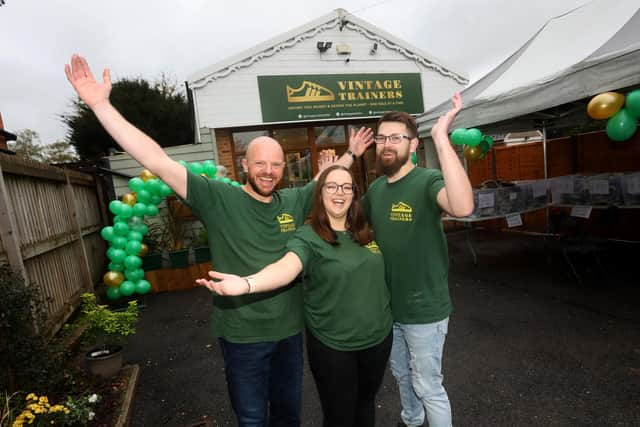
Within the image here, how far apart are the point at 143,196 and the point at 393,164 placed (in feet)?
15.4

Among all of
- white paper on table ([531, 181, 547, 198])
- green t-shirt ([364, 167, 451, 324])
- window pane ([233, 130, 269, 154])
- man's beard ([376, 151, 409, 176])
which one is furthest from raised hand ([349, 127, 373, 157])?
window pane ([233, 130, 269, 154])

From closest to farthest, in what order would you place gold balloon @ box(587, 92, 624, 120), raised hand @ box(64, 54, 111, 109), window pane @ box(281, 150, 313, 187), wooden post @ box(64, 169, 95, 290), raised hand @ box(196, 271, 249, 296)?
raised hand @ box(196, 271, 249, 296) < raised hand @ box(64, 54, 111, 109) < gold balloon @ box(587, 92, 624, 120) < wooden post @ box(64, 169, 95, 290) < window pane @ box(281, 150, 313, 187)

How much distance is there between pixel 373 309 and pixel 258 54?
738cm

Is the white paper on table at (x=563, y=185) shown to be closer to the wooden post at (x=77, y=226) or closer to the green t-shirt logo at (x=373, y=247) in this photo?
the green t-shirt logo at (x=373, y=247)

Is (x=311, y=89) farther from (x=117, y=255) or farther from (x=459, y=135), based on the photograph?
(x=117, y=255)

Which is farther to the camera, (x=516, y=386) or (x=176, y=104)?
(x=176, y=104)

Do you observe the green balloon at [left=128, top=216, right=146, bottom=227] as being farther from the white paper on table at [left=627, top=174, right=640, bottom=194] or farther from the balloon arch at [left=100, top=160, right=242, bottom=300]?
the white paper on table at [left=627, top=174, right=640, bottom=194]

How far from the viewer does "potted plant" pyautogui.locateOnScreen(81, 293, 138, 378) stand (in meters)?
2.98

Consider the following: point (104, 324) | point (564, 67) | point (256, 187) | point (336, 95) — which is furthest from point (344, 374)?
point (336, 95)

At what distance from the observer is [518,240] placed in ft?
24.6

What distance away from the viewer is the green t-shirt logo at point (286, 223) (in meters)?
1.75

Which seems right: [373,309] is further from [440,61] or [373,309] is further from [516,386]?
[440,61]

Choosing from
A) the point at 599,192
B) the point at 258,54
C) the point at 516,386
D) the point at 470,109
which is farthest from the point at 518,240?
the point at 258,54

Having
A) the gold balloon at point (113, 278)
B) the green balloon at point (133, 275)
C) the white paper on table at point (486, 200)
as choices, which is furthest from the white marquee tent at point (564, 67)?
the gold balloon at point (113, 278)
